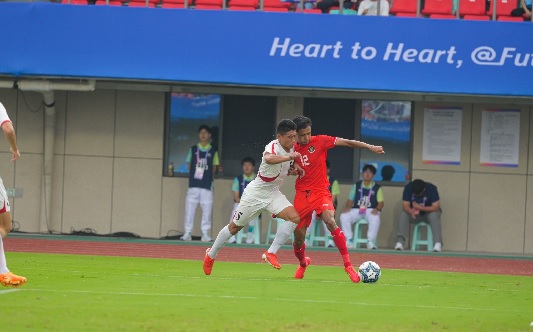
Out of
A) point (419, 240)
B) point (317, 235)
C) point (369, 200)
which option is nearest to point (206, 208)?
point (317, 235)

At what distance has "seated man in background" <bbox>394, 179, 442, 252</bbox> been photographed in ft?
76.4

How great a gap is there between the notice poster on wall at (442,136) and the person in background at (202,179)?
4377 millimetres

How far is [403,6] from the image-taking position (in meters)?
22.6

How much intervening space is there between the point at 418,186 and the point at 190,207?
15.2 ft

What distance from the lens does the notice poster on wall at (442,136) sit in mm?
Answer: 24188

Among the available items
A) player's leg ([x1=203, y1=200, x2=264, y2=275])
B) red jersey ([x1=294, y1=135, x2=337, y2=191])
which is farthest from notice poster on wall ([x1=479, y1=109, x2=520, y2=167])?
player's leg ([x1=203, y1=200, x2=264, y2=275])

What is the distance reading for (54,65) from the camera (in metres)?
22.4

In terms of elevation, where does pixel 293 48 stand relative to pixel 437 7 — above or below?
below

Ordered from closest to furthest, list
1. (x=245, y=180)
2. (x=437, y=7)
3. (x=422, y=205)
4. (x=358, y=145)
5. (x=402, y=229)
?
1. (x=358, y=145)
2. (x=437, y=7)
3. (x=422, y=205)
4. (x=402, y=229)
5. (x=245, y=180)

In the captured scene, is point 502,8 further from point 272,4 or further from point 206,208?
point 206,208

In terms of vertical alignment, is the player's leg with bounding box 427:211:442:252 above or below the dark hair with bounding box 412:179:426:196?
below

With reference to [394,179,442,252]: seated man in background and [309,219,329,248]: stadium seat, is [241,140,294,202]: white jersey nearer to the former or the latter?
[394,179,442,252]: seated man in background

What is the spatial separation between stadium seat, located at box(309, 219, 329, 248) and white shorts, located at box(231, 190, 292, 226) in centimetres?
871

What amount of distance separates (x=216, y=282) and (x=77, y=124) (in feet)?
36.9
